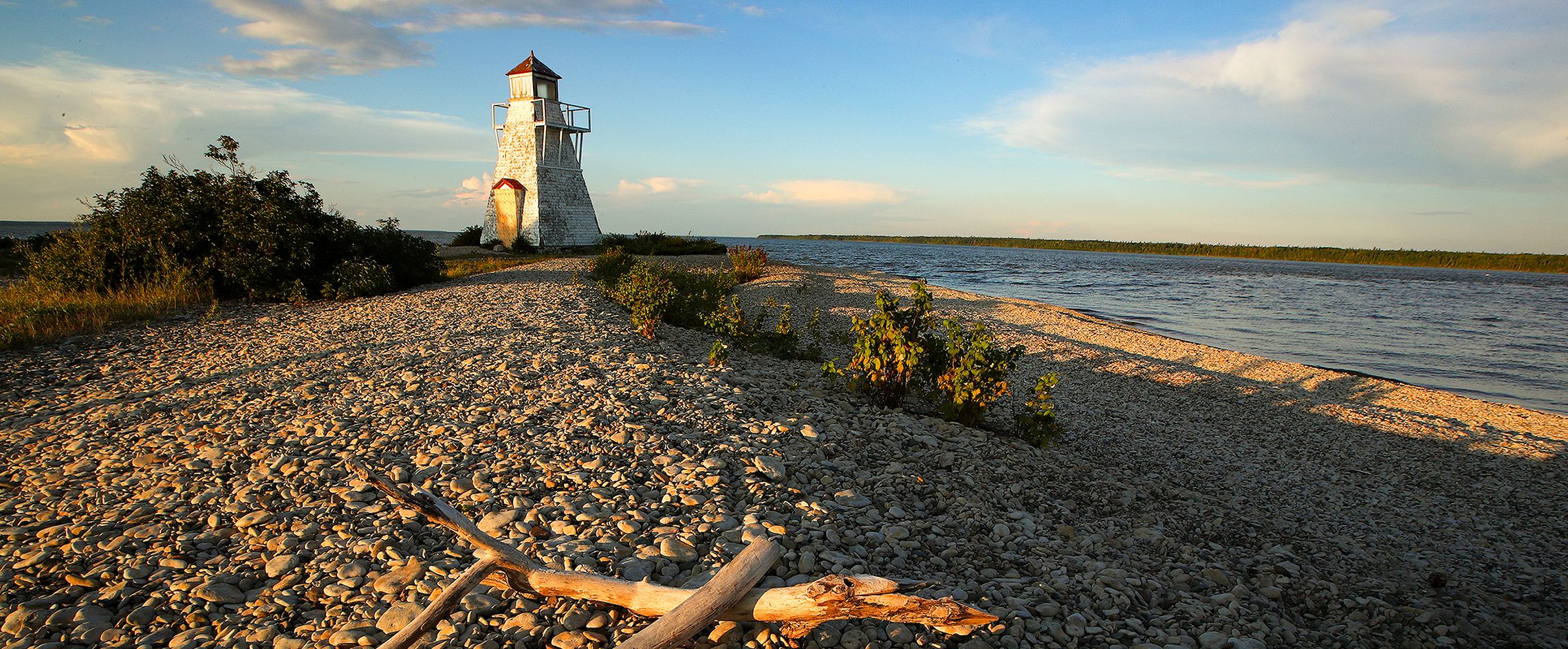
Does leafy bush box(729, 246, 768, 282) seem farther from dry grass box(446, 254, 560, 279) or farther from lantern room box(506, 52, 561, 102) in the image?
lantern room box(506, 52, 561, 102)

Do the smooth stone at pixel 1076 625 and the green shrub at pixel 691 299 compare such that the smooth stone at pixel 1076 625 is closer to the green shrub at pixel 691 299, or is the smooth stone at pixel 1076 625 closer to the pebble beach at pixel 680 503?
the pebble beach at pixel 680 503

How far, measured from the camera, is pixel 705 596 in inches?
110

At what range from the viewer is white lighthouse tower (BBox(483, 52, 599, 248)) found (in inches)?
1113

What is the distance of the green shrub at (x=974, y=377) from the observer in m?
6.64

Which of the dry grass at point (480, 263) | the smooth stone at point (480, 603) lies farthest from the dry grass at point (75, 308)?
the smooth stone at point (480, 603)

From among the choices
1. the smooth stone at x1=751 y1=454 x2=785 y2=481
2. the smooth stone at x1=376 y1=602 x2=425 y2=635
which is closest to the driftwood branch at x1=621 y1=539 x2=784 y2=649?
the smooth stone at x1=376 y1=602 x2=425 y2=635

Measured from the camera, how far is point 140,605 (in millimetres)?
3350

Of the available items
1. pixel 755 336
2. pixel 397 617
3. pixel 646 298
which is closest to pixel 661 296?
pixel 646 298

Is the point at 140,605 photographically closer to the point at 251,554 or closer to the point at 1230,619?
the point at 251,554

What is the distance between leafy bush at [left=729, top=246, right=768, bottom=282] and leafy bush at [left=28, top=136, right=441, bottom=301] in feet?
36.6

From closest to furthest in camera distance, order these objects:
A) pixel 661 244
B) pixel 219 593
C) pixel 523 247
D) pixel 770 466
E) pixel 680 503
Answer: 1. pixel 219 593
2. pixel 680 503
3. pixel 770 466
4. pixel 523 247
5. pixel 661 244

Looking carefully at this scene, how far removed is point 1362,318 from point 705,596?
3193cm

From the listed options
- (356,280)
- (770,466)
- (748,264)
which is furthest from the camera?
(748,264)

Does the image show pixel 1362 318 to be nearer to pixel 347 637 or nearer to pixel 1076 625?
pixel 1076 625
